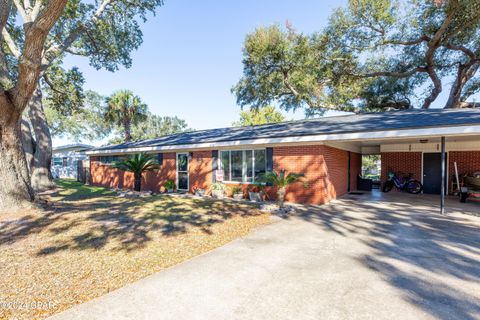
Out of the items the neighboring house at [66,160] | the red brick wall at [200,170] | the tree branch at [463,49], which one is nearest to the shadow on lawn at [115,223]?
the red brick wall at [200,170]

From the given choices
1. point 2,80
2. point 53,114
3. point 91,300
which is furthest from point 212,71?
point 53,114

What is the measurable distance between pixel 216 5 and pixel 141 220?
38.7 ft

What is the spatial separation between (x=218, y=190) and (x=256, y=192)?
6.52 ft

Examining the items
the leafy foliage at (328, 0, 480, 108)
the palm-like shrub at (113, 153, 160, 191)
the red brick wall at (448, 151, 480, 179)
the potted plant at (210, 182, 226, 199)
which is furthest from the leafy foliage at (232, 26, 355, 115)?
the palm-like shrub at (113, 153, 160, 191)

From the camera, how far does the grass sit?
118 inches

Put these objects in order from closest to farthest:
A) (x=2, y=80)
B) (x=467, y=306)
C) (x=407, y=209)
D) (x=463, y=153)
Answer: (x=467, y=306) → (x=2, y=80) → (x=407, y=209) → (x=463, y=153)

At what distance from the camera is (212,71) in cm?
1842

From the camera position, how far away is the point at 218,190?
10867mm

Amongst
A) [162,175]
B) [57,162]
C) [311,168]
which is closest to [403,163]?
[311,168]

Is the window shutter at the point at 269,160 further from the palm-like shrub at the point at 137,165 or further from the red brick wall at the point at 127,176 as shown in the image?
the palm-like shrub at the point at 137,165

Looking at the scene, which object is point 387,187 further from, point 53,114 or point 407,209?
point 53,114

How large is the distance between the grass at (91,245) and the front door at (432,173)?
10073 millimetres

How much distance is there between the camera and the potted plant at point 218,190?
10.9 meters

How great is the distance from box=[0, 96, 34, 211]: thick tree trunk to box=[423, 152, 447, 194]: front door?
661 inches
